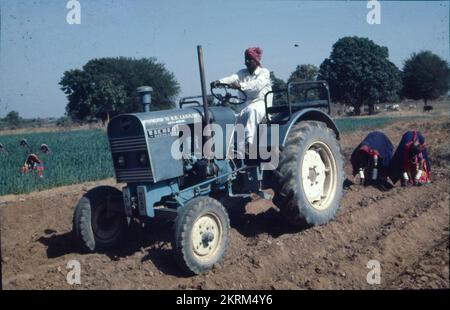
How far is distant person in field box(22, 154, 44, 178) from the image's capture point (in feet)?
39.6

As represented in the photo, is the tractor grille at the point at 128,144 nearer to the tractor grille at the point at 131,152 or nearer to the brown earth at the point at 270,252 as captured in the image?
the tractor grille at the point at 131,152

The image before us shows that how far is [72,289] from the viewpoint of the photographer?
4496mm

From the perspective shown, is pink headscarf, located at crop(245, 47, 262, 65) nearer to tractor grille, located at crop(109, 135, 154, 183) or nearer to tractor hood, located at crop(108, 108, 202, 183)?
tractor hood, located at crop(108, 108, 202, 183)

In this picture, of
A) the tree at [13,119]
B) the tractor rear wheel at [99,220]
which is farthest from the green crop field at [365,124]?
the tree at [13,119]

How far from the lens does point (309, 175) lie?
20.6ft

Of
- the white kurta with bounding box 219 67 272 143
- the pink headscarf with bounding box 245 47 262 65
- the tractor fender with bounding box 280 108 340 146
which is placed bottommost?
the tractor fender with bounding box 280 108 340 146

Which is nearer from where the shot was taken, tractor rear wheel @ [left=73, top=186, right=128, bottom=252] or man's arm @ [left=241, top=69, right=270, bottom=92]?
tractor rear wheel @ [left=73, top=186, right=128, bottom=252]

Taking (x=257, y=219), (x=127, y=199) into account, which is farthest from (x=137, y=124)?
(x=257, y=219)

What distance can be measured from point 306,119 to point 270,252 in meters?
2.28

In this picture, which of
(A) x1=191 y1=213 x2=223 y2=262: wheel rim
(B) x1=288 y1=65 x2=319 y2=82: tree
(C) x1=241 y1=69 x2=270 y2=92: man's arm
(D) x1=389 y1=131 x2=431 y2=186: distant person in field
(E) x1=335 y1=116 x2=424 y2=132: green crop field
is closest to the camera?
(A) x1=191 y1=213 x2=223 y2=262: wheel rim

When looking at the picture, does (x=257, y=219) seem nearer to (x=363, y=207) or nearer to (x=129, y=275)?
(x=363, y=207)

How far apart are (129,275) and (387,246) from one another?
285 cm

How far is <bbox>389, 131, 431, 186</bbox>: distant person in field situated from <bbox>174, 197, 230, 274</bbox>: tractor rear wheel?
4.76 metres

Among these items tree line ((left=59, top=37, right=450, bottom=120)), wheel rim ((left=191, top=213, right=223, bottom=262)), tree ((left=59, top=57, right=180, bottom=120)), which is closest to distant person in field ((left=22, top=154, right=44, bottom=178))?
wheel rim ((left=191, top=213, right=223, bottom=262))
